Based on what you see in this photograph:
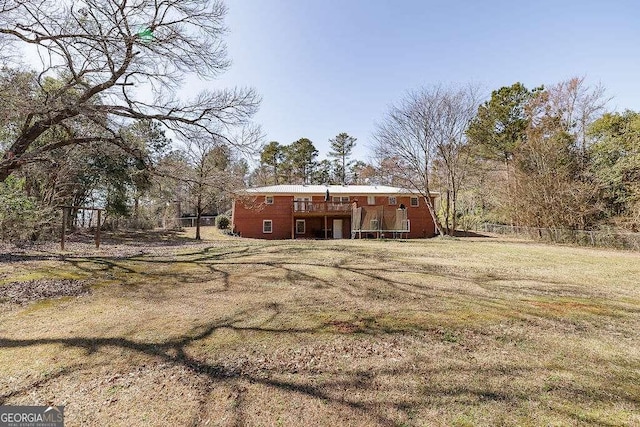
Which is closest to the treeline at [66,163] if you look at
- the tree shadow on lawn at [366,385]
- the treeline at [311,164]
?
the tree shadow on lawn at [366,385]

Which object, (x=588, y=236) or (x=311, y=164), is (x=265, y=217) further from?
(x=588, y=236)

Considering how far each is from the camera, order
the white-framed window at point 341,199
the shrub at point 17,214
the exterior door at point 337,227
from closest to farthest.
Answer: the shrub at point 17,214 → the white-framed window at point 341,199 → the exterior door at point 337,227

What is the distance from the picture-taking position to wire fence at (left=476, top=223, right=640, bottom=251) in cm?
1484

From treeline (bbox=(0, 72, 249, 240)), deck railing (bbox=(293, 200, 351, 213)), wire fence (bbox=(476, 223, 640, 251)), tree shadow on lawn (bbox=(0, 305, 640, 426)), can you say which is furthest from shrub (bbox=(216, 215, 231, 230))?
tree shadow on lawn (bbox=(0, 305, 640, 426))

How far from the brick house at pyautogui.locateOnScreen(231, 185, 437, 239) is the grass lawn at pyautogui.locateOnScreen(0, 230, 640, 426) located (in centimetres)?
1792

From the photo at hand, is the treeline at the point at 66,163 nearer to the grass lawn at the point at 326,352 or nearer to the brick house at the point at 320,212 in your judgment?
the grass lawn at the point at 326,352

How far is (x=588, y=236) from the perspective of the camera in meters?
16.7

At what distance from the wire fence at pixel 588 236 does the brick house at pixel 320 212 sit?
25.5 ft

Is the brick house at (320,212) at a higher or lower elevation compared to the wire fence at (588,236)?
higher

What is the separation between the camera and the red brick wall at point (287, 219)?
25969 mm

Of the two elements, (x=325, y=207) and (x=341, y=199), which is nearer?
(x=325, y=207)

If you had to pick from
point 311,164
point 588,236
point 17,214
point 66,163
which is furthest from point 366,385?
point 311,164

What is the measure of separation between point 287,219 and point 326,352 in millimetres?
23063

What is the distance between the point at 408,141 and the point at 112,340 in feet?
70.5
